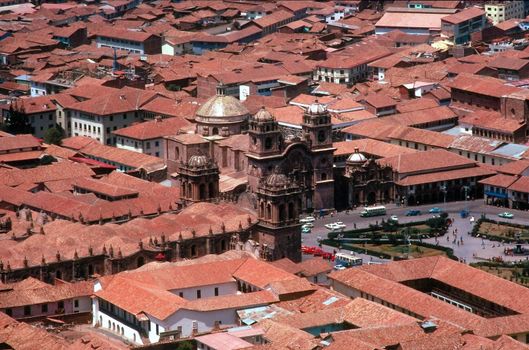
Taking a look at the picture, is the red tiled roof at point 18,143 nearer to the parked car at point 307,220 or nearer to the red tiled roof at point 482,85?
the parked car at point 307,220

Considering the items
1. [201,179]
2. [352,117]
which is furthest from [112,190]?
[352,117]

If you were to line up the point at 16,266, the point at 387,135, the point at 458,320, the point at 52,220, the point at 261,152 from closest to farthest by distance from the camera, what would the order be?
the point at 458,320
the point at 16,266
the point at 52,220
the point at 261,152
the point at 387,135

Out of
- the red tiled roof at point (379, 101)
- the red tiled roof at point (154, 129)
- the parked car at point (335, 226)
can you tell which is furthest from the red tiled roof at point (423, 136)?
the parked car at point (335, 226)

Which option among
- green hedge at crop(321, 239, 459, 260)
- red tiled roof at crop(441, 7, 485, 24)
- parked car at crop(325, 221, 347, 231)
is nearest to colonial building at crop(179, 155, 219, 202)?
parked car at crop(325, 221, 347, 231)

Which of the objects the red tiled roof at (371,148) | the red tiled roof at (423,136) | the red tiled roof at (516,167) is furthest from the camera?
the red tiled roof at (423,136)

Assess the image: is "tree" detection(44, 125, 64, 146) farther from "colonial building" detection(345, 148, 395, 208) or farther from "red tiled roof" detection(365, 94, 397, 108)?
"colonial building" detection(345, 148, 395, 208)

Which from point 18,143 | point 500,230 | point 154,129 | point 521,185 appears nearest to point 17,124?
point 18,143

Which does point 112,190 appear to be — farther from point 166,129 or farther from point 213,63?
point 213,63
